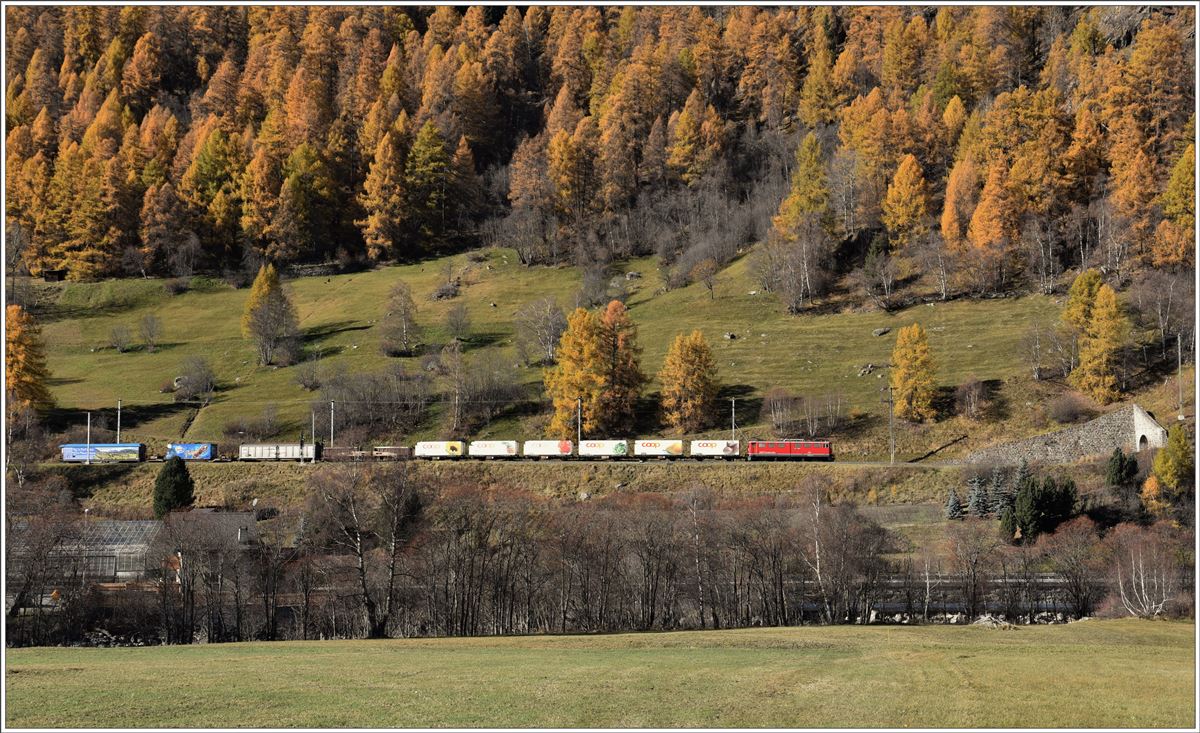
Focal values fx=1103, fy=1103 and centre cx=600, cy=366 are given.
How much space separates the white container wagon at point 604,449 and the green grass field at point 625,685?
Answer: 1729 inches

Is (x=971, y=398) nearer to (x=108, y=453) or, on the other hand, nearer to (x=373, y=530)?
(x=373, y=530)

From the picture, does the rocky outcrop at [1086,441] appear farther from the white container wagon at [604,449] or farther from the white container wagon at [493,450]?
the white container wagon at [493,450]

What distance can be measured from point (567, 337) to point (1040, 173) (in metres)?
53.0

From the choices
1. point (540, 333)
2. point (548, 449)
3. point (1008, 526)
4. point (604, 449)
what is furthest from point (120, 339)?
point (1008, 526)

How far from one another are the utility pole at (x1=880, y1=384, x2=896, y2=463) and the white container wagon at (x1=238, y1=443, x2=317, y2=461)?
42490 mm

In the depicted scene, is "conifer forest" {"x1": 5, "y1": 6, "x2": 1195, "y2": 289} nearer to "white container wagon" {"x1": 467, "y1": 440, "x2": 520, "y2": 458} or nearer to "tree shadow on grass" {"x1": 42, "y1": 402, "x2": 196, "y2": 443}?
"white container wagon" {"x1": 467, "y1": 440, "x2": 520, "y2": 458}

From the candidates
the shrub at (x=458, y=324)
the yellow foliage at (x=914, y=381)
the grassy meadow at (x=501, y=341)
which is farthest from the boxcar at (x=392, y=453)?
the yellow foliage at (x=914, y=381)

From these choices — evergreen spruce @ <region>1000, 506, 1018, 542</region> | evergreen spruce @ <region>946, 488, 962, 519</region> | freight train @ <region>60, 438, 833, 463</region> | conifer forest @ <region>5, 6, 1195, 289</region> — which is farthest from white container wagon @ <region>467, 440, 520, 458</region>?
conifer forest @ <region>5, 6, 1195, 289</region>

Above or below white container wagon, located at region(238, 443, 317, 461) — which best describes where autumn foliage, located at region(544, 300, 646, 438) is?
above

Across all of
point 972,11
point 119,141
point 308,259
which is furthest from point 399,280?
point 972,11

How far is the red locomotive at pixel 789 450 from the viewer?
78.7 m

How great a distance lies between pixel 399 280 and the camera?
13050 cm

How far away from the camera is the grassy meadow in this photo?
88.8 meters

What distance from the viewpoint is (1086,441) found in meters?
74.6
